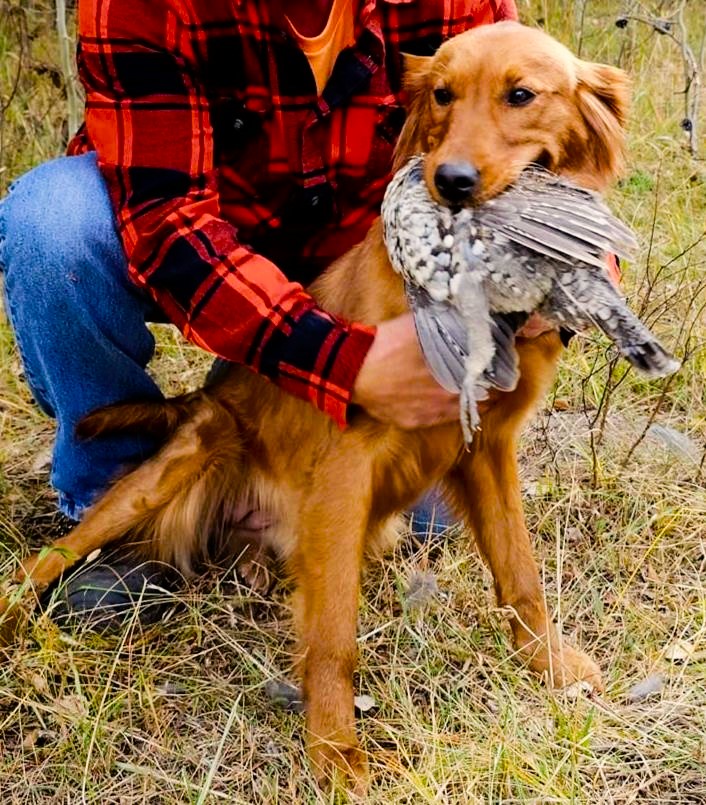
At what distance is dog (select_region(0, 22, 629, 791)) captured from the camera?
87.1 inches

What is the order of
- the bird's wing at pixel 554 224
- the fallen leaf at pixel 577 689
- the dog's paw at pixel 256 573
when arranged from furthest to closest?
1. the dog's paw at pixel 256 573
2. the fallen leaf at pixel 577 689
3. the bird's wing at pixel 554 224

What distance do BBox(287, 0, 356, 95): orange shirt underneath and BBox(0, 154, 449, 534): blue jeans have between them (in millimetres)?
598

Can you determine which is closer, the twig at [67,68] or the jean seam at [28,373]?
the jean seam at [28,373]

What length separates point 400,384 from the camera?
2.28 metres

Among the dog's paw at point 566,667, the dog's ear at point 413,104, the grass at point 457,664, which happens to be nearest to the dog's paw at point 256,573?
the grass at point 457,664

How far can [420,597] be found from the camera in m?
2.83

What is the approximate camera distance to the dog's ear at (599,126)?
2.30m

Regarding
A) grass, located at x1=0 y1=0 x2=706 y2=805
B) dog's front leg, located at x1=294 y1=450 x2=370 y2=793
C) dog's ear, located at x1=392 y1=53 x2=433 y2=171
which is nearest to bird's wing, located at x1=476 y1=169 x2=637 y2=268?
dog's ear, located at x1=392 y1=53 x2=433 y2=171

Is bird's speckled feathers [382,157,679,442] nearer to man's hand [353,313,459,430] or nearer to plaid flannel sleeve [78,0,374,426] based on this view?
man's hand [353,313,459,430]

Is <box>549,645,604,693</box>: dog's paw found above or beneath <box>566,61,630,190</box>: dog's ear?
beneath

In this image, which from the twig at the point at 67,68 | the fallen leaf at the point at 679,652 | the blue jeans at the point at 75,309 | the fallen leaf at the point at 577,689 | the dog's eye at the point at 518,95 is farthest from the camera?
the twig at the point at 67,68

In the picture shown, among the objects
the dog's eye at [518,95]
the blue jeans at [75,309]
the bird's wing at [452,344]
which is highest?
the dog's eye at [518,95]

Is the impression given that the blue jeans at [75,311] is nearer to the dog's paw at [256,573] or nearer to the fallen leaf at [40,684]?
the dog's paw at [256,573]

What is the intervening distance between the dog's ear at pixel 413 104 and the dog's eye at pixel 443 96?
9 cm
